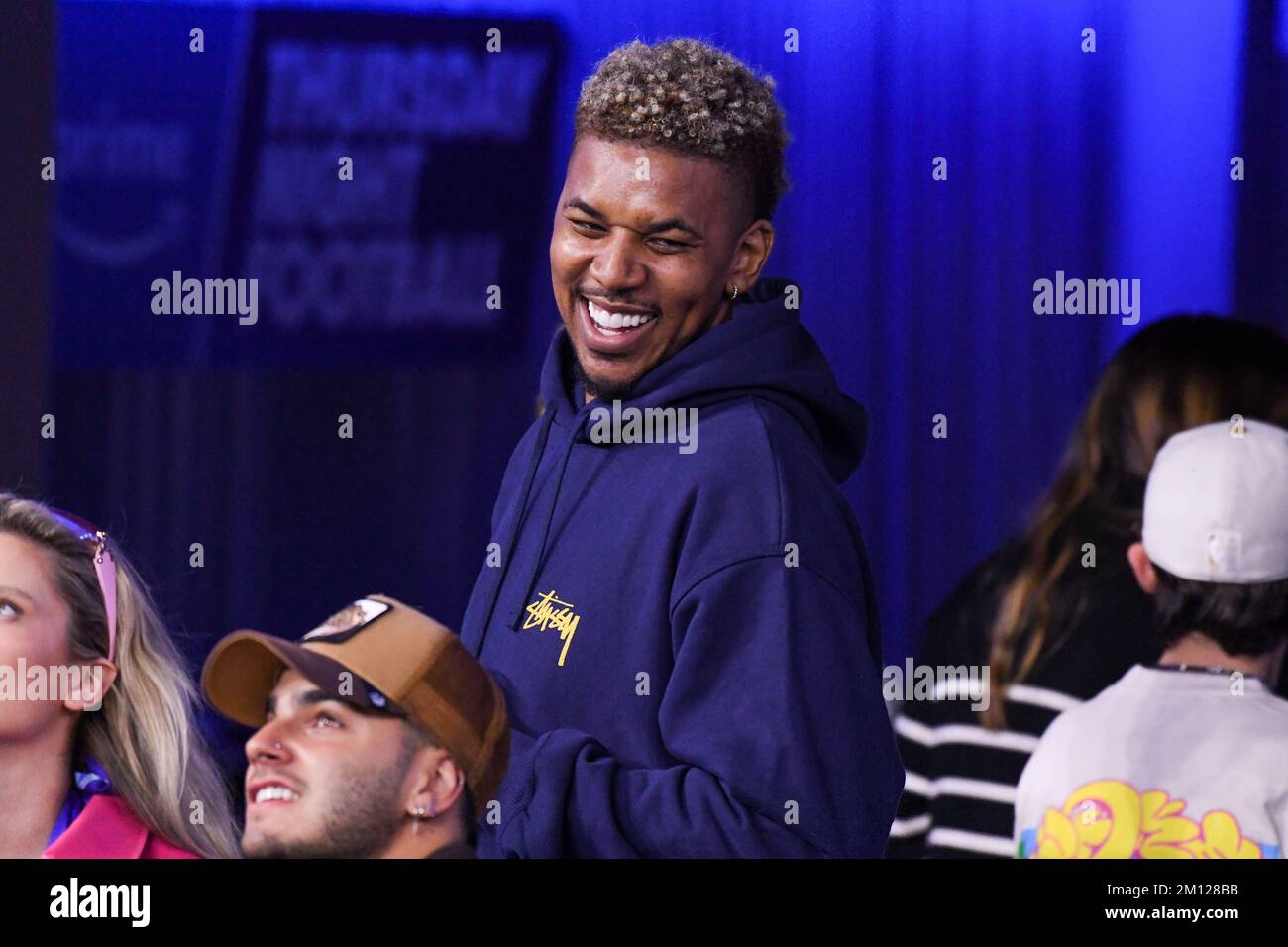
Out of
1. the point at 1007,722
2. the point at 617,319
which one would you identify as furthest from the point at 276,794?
the point at 1007,722

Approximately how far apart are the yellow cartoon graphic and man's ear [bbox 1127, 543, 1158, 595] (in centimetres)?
34

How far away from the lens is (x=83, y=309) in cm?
326

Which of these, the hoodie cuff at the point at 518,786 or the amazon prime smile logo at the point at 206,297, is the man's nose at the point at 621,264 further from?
the amazon prime smile logo at the point at 206,297

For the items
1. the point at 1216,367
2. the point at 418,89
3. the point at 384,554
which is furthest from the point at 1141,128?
the point at 384,554

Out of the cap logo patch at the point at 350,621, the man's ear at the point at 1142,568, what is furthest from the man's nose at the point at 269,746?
the man's ear at the point at 1142,568

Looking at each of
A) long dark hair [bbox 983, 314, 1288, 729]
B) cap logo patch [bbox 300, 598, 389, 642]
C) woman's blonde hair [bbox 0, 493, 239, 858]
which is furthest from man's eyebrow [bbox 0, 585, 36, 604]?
long dark hair [bbox 983, 314, 1288, 729]

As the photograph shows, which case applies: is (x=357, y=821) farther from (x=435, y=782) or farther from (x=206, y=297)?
(x=206, y=297)

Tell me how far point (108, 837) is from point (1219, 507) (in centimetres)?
187

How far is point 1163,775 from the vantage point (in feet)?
9.30

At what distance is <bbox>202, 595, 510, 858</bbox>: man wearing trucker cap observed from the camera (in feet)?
7.92

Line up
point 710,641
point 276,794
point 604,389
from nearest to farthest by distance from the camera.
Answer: point 276,794
point 710,641
point 604,389

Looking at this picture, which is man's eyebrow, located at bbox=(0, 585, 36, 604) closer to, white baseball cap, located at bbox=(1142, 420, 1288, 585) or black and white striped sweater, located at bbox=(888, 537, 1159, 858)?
black and white striped sweater, located at bbox=(888, 537, 1159, 858)

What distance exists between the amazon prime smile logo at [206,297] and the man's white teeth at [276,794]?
1113mm
